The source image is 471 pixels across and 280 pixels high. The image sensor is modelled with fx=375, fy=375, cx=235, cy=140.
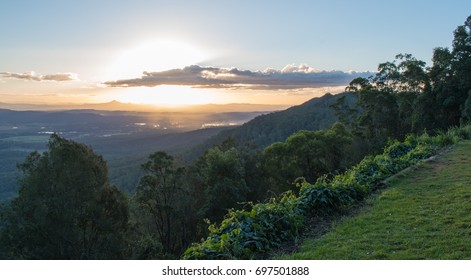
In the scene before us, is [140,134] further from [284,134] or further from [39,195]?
[39,195]

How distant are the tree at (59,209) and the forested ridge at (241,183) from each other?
53 millimetres

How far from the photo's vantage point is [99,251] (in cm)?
2122

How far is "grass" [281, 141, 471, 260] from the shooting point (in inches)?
183

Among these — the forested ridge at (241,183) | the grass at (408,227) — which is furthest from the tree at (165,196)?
the grass at (408,227)

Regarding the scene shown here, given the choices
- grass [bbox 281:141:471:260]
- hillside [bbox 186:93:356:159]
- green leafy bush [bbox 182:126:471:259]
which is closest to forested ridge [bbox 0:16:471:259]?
green leafy bush [bbox 182:126:471:259]

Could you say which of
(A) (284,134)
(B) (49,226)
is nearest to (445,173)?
(B) (49,226)

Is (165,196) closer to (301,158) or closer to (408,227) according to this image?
(301,158)

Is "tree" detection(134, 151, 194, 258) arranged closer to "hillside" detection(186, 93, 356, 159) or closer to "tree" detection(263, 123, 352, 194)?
"tree" detection(263, 123, 352, 194)

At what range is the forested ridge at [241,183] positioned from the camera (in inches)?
276

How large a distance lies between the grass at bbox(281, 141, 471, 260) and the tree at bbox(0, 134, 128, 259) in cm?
1685

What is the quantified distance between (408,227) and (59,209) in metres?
18.3

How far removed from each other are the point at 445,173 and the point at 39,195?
18533 millimetres

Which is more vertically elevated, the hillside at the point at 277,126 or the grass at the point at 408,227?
the grass at the point at 408,227

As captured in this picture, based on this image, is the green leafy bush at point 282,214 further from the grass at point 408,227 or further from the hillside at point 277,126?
the hillside at point 277,126
